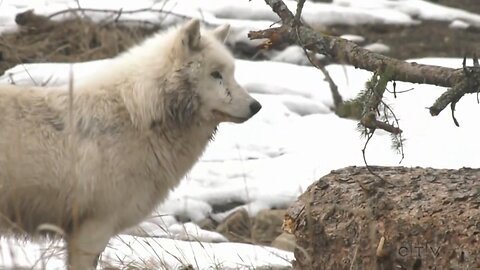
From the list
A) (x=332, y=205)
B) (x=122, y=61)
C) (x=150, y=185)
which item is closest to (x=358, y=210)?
(x=332, y=205)

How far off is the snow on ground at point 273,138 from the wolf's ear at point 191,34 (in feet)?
3.82

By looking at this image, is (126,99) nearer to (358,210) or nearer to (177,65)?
(177,65)

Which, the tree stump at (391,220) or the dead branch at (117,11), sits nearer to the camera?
the tree stump at (391,220)

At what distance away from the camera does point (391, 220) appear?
11.8 ft

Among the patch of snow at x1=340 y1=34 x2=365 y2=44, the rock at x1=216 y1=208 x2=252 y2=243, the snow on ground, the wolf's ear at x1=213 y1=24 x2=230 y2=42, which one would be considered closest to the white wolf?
the wolf's ear at x1=213 y1=24 x2=230 y2=42

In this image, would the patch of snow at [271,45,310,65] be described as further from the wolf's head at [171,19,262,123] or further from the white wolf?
the wolf's head at [171,19,262,123]

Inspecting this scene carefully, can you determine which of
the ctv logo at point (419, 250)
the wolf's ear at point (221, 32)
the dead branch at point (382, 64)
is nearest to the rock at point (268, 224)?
the wolf's ear at point (221, 32)

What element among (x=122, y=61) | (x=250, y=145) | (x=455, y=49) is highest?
(x=122, y=61)

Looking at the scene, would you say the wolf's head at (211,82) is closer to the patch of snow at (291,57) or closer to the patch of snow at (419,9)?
the patch of snow at (291,57)

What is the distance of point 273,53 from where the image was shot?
10906mm

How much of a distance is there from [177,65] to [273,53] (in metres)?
6.03

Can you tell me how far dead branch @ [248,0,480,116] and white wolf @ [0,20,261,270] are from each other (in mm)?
1127

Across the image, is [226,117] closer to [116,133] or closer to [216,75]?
[216,75]

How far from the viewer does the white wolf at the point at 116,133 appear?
4641mm
